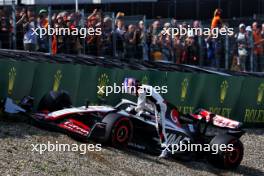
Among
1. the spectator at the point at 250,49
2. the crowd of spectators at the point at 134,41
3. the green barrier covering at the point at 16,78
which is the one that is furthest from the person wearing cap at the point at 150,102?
the spectator at the point at 250,49

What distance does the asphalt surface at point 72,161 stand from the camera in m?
11.5

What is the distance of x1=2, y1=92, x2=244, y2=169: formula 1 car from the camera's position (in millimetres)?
13484

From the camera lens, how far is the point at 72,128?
13641 millimetres

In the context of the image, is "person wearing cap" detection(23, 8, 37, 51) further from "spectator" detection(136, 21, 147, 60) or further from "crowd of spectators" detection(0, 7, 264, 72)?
"spectator" detection(136, 21, 147, 60)

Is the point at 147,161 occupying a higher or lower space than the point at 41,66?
lower

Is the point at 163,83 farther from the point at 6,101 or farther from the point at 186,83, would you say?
the point at 6,101

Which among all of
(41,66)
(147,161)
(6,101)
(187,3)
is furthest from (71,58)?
(187,3)

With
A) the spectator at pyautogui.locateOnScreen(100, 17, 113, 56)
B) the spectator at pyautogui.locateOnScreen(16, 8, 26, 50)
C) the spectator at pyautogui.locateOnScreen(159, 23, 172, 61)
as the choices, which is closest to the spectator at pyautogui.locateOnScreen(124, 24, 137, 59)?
the spectator at pyautogui.locateOnScreen(100, 17, 113, 56)

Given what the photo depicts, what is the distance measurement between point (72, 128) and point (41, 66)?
2.32 m

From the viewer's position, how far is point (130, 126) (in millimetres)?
13641

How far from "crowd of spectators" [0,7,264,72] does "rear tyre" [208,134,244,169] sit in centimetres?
658

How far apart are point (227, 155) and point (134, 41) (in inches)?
292

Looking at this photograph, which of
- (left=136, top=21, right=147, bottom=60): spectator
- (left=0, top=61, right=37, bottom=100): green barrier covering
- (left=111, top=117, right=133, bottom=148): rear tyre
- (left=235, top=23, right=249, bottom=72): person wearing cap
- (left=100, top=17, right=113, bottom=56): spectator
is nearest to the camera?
(left=111, top=117, right=133, bottom=148): rear tyre

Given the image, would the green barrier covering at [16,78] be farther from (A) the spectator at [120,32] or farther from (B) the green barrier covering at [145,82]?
(A) the spectator at [120,32]
